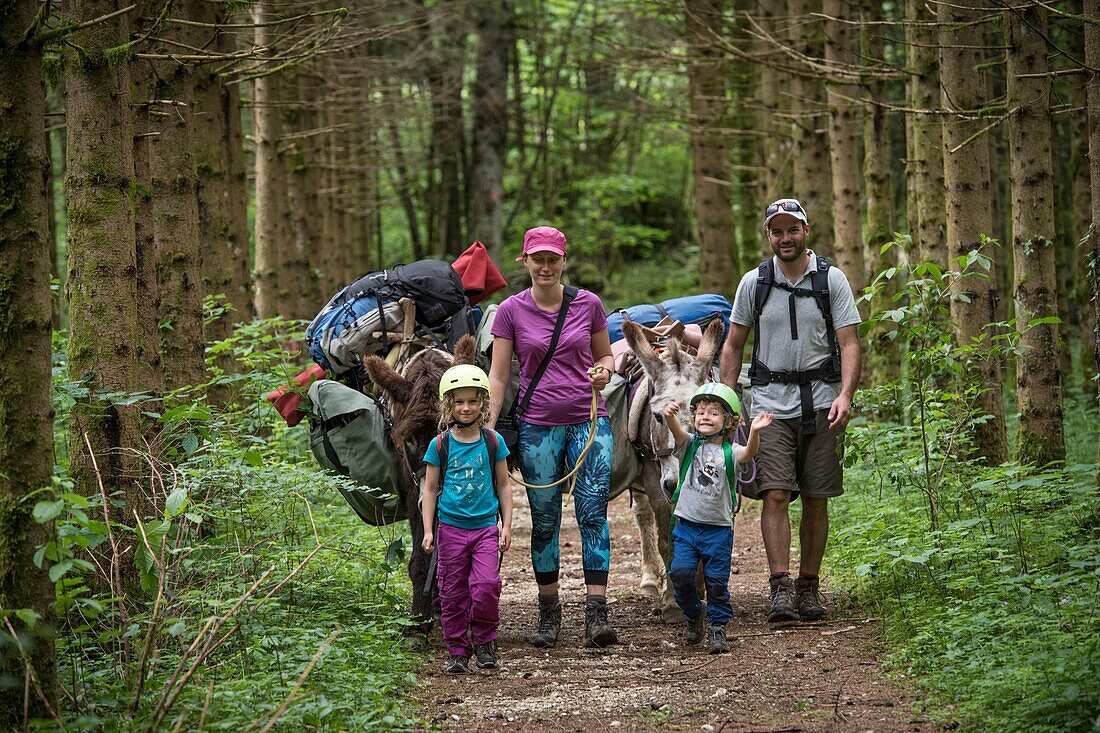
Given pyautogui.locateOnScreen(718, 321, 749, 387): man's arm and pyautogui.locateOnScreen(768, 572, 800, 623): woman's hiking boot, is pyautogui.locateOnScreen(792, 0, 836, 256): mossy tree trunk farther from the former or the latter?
pyautogui.locateOnScreen(768, 572, 800, 623): woman's hiking boot

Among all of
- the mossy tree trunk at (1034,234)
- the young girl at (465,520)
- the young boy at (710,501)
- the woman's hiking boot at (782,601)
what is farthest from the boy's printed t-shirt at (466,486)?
the mossy tree trunk at (1034,234)

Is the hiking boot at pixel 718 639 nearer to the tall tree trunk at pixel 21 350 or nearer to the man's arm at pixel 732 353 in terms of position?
the man's arm at pixel 732 353

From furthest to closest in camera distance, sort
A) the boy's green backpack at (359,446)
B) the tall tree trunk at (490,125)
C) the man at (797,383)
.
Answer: the tall tree trunk at (490,125) → the boy's green backpack at (359,446) → the man at (797,383)

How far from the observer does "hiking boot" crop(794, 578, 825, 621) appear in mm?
7070

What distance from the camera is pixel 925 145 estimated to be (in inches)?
406

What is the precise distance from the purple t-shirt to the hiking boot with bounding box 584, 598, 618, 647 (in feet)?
3.83

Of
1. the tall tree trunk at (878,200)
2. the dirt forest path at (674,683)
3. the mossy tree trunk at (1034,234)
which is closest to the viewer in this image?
the dirt forest path at (674,683)

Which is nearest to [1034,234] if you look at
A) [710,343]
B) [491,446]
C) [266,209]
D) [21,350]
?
[710,343]

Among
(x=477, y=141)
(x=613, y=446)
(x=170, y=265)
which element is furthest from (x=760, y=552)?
(x=477, y=141)

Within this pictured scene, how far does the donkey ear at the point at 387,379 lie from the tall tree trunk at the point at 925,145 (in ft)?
16.8

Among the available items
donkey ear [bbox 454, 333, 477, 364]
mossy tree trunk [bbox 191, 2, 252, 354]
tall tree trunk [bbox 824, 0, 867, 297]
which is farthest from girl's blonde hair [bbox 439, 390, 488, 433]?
tall tree trunk [bbox 824, 0, 867, 297]

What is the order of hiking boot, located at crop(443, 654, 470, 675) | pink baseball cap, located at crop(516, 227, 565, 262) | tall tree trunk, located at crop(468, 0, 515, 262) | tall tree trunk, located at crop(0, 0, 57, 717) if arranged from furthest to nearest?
tall tree trunk, located at crop(468, 0, 515, 262) < pink baseball cap, located at crop(516, 227, 565, 262) < hiking boot, located at crop(443, 654, 470, 675) < tall tree trunk, located at crop(0, 0, 57, 717)

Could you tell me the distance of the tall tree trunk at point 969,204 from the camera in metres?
8.90

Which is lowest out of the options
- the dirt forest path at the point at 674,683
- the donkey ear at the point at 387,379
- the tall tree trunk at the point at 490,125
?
the dirt forest path at the point at 674,683
